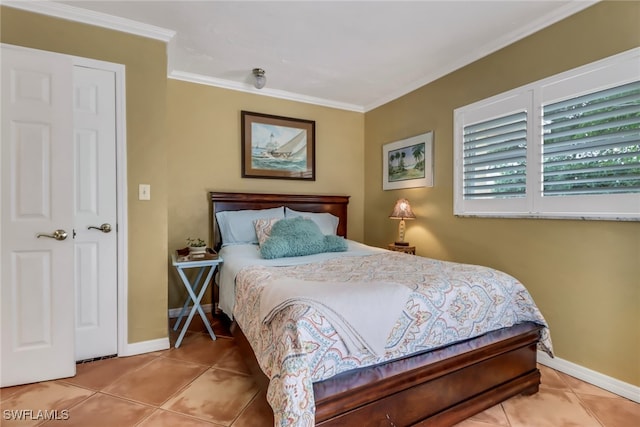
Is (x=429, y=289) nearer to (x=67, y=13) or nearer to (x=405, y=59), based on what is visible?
(x=405, y=59)

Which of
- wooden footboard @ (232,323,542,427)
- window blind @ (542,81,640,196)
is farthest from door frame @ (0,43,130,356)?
window blind @ (542,81,640,196)

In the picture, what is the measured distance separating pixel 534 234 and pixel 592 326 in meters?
Answer: 0.68

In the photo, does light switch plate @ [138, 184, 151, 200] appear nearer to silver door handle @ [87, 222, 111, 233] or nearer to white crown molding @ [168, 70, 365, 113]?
silver door handle @ [87, 222, 111, 233]

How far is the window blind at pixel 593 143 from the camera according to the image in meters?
1.85

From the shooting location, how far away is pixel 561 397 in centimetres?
188

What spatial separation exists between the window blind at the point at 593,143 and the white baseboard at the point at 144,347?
10.2ft

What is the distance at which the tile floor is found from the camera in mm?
1625

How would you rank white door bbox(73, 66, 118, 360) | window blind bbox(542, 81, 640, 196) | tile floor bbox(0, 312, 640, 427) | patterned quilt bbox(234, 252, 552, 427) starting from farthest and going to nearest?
1. white door bbox(73, 66, 118, 360)
2. window blind bbox(542, 81, 640, 196)
3. tile floor bbox(0, 312, 640, 427)
4. patterned quilt bbox(234, 252, 552, 427)

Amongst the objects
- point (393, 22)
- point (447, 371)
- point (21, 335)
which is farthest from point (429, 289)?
point (21, 335)

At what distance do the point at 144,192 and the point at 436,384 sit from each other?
2.34 metres

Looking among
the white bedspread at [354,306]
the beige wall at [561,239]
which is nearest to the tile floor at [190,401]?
the beige wall at [561,239]

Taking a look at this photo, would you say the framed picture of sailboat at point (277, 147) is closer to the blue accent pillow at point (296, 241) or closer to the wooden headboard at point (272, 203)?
the wooden headboard at point (272, 203)

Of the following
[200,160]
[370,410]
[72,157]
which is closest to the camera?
[370,410]

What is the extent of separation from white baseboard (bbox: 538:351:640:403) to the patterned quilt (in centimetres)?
49
